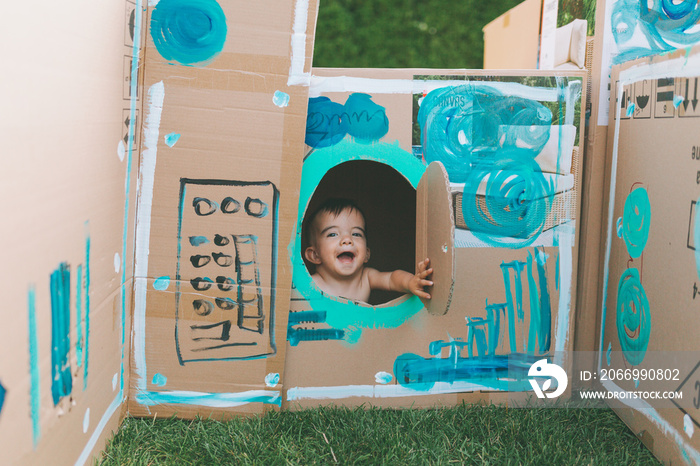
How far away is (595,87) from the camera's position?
1.73m

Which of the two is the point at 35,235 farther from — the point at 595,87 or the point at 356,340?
the point at 595,87

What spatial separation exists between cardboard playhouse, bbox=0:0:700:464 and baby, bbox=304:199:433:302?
14.5 inches

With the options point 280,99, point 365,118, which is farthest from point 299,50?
point 365,118

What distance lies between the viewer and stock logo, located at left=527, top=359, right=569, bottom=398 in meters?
1.74

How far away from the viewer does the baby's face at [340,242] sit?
6.77 feet

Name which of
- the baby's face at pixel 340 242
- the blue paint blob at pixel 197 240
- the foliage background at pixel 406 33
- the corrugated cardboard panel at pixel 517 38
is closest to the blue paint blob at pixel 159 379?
the blue paint blob at pixel 197 240

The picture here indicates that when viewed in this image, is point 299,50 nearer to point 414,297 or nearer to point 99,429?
point 414,297

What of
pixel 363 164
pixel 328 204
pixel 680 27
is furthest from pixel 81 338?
pixel 680 27

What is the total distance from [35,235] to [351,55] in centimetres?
467

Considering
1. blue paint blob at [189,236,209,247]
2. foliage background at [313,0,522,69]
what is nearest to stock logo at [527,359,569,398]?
blue paint blob at [189,236,209,247]

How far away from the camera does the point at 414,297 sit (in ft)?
5.51

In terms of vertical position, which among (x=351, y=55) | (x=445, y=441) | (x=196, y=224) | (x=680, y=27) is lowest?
(x=445, y=441)

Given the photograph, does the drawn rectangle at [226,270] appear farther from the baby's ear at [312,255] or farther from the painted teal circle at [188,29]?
the baby's ear at [312,255]

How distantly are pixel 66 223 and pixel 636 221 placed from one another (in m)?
1.32
